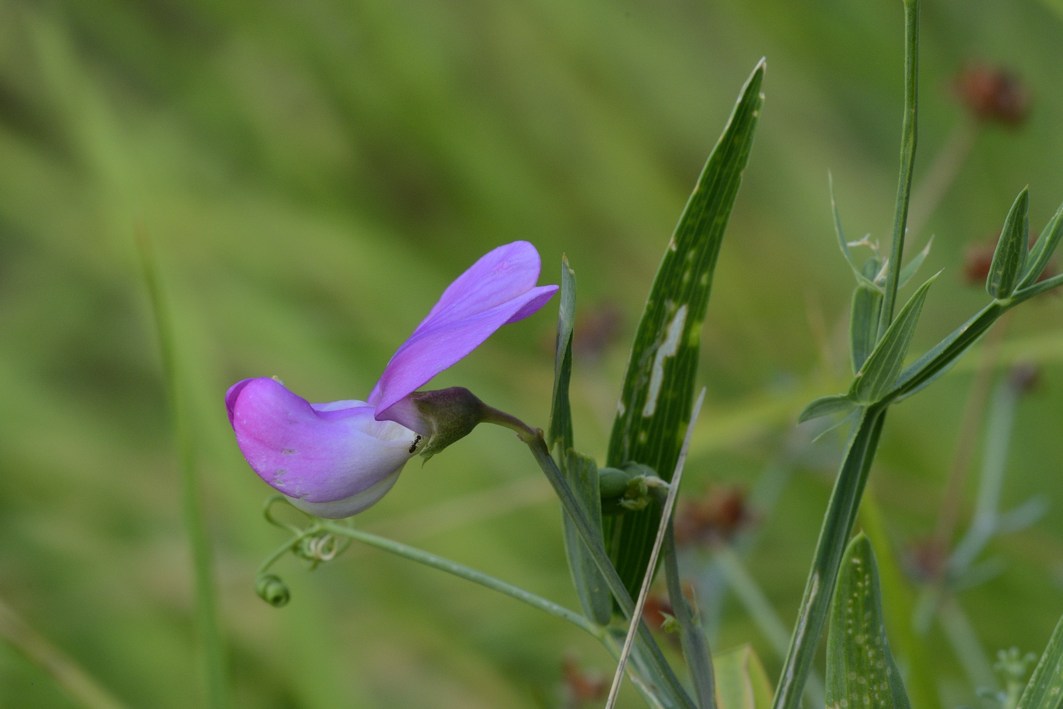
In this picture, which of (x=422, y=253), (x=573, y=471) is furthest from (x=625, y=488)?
(x=422, y=253)

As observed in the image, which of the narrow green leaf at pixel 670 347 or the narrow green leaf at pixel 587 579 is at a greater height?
the narrow green leaf at pixel 670 347

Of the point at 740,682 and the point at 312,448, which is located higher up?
the point at 312,448

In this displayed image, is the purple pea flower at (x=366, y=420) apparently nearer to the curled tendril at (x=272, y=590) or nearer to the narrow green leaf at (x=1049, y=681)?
the curled tendril at (x=272, y=590)

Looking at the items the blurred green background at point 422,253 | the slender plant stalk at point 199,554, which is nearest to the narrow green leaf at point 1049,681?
the slender plant stalk at point 199,554

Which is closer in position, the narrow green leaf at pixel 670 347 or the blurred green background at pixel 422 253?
the narrow green leaf at pixel 670 347

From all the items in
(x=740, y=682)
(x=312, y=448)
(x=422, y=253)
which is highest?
(x=422, y=253)

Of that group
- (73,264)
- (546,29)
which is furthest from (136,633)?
(546,29)

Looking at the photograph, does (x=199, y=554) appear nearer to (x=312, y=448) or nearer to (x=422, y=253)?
(x=312, y=448)
